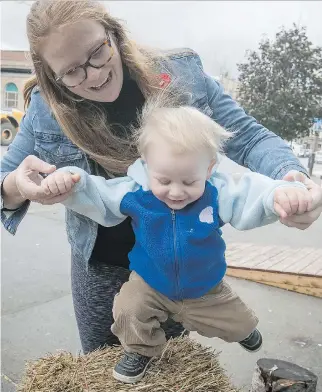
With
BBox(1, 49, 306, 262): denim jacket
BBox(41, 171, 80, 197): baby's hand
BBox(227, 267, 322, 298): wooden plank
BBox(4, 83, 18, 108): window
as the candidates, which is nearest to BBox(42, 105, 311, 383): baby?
BBox(41, 171, 80, 197): baby's hand

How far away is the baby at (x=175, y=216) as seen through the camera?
1491 mm

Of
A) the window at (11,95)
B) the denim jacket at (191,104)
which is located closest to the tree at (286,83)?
the denim jacket at (191,104)

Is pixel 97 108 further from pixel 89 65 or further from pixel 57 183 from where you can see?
pixel 57 183

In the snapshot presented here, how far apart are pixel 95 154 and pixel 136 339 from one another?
612 mm

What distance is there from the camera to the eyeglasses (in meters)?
1.59

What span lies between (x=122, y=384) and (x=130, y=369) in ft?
0.21

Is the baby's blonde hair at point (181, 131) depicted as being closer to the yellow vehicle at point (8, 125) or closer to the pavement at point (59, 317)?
the pavement at point (59, 317)

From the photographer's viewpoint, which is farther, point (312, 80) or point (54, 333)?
point (312, 80)

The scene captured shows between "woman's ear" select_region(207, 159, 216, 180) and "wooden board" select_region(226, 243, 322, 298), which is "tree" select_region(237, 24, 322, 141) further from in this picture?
"woman's ear" select_region(207, 159, 216, 180)

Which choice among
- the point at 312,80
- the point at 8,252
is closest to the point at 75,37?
the point at 8,252

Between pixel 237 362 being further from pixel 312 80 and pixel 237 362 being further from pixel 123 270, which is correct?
pixel 312 80

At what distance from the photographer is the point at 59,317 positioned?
3.92m

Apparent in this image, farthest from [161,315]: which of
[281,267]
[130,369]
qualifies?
[281,267]

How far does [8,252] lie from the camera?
538 cm
